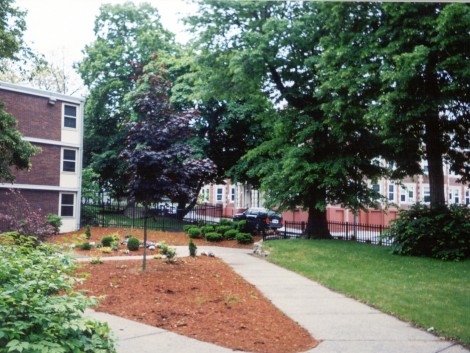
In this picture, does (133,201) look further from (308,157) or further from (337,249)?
(308,157)

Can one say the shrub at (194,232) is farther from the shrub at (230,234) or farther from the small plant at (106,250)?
the small plant at (106,250)

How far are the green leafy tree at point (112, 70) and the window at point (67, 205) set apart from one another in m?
3.40

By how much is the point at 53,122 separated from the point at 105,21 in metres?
10.9

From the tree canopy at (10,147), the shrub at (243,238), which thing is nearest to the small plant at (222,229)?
the shrub at (243,238)

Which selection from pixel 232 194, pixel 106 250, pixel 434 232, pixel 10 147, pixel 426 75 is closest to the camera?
pixel 426 75

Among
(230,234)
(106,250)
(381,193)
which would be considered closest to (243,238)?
(230,234)

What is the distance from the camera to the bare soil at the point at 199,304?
15.3ft

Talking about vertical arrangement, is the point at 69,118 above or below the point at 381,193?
above

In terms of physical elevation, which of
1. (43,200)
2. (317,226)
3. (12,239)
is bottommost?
(317,226)

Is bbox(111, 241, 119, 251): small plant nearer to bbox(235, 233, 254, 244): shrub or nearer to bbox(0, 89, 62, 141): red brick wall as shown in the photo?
bbox(235, 233, 254, 244): shrub

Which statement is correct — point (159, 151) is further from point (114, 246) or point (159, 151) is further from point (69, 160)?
point (69, 160)

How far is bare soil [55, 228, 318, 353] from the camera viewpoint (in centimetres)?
465

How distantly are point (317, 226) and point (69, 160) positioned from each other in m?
12.4

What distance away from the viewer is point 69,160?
2141 centimetres
